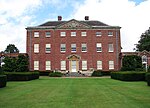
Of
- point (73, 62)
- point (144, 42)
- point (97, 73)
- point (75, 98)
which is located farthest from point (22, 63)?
point (144, 42)

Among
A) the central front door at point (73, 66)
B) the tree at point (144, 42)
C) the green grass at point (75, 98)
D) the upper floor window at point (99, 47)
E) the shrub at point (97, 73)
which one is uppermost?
the tree at point (144, 42)

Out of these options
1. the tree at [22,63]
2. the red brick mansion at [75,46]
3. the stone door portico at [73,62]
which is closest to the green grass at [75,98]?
the tree at [22,63]

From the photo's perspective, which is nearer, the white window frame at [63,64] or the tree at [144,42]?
the white window frame at [63,64]

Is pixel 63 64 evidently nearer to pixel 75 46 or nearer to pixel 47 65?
pixel 47 65

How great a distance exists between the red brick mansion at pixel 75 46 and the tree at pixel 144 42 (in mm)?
21442

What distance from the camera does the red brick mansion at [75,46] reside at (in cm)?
4772

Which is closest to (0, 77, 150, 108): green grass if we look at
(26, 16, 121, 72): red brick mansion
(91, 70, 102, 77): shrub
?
(91, 70, 102, 77): shrub

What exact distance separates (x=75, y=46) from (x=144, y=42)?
95.3 ft

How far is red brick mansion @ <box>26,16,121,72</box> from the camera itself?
47.7 metres

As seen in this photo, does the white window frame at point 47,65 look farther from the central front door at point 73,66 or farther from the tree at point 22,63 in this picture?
the central front door at point 73,66

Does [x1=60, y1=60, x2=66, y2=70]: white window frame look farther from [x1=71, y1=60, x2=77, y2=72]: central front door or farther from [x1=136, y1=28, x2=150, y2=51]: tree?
[x1=136, y1=28, x2=150, y2=51]: tree

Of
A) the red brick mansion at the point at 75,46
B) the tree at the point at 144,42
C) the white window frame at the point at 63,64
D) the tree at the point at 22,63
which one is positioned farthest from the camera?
the tree at the point at 144,42

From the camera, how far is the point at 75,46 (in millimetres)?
48000

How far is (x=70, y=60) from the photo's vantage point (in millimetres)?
47656
